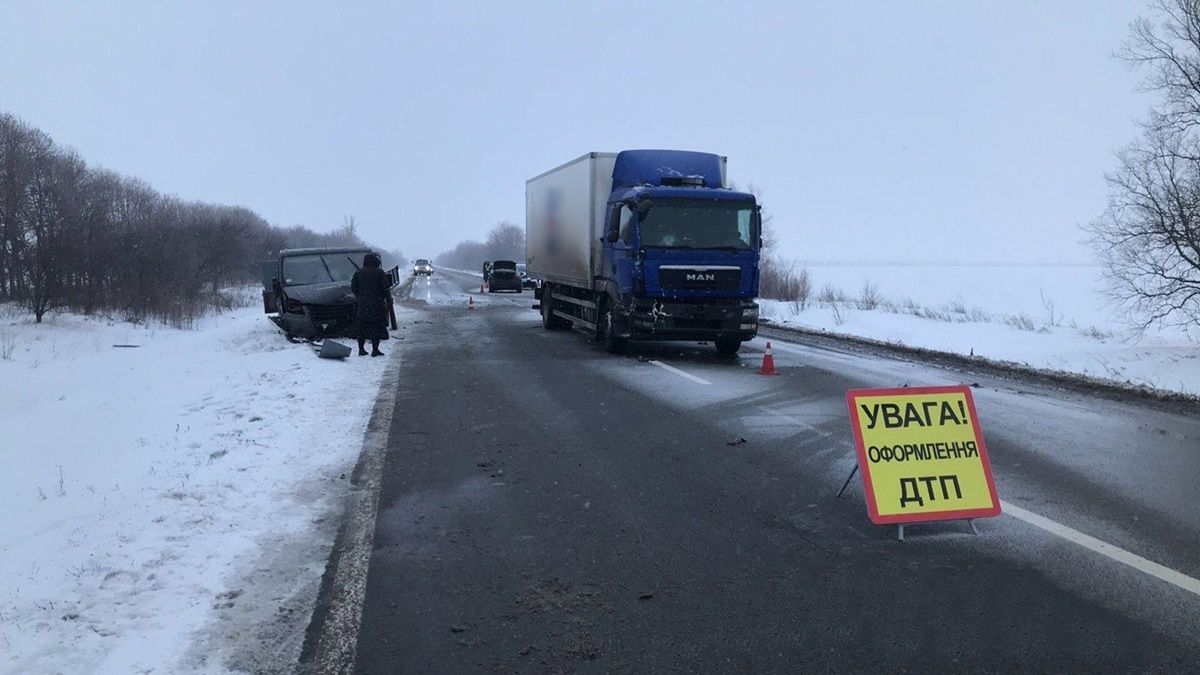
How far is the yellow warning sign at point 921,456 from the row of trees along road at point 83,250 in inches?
1293

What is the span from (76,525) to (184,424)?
3698 mm

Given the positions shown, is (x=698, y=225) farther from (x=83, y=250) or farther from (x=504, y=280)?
(x=504, y=280)

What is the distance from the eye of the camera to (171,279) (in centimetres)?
4391

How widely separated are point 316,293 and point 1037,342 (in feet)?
53.8

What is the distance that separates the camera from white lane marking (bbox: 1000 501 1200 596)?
4625 mm

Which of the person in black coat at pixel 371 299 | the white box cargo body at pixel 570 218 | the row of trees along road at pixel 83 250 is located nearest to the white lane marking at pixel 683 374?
the white box cargo body at pixel 570 218

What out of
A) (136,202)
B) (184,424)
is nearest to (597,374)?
(184,424)

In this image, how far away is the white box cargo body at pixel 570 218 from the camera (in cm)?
1711

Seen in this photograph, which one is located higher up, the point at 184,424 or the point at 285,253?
the point at 285,253

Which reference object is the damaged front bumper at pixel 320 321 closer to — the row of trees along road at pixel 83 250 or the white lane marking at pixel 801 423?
the white lane marking at pixel 801 423

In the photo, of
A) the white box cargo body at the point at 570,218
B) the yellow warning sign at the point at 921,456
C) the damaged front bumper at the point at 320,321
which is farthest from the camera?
the damaged front bumper at the point at 320,321

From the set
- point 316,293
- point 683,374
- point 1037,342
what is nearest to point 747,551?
point 683,374

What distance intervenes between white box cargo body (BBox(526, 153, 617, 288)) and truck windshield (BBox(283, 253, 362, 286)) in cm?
475

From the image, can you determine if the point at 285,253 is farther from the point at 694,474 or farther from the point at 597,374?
the point at 694,474
